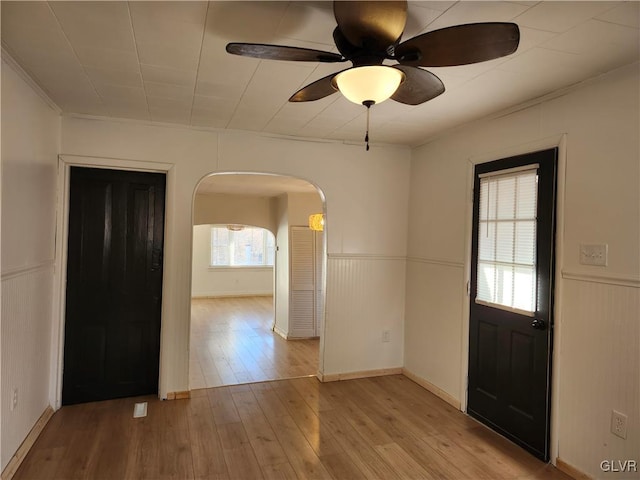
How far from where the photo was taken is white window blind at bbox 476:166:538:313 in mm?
2854

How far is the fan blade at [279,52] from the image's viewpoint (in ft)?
→ 5.02

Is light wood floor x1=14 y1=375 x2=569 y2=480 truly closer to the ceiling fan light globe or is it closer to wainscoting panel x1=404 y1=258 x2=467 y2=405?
wainscoting panel x1=404 y1=258 x2=467 y2=405

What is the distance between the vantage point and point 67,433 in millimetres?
2902

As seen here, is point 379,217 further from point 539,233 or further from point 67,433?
point 67,433

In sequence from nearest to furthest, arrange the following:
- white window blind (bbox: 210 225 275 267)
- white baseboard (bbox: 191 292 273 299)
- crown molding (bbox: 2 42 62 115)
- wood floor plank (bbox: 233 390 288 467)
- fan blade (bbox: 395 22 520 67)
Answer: fan blade (bbox: 395 22 520 67) → crown molding (bbox: 2 42 62 115) → wood floor plank (bbox: 233 390 288 467) → white baseboard (bbox: 191 292 273 299) → white window blind (bbox: 210 225 275 267)

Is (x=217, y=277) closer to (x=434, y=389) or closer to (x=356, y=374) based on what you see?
A: (x=356, y=374)

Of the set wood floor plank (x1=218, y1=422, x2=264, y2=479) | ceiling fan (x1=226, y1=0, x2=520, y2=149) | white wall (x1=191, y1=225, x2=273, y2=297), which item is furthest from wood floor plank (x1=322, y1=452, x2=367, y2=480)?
white wall (x1=191, y1=225, x2=273, y2=297)

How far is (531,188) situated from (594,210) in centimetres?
50

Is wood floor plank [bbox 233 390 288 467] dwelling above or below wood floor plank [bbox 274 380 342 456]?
below

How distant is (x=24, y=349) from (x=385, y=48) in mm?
2834

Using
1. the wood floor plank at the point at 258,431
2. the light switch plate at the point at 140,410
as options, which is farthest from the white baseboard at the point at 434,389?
the light switch plate at the point at 140,410

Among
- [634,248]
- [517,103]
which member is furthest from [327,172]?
[634,248]

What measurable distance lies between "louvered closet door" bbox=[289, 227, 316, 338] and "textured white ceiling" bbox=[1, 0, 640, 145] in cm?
327

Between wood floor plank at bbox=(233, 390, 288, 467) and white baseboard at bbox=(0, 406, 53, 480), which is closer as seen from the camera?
white baseboard at bbox=(0, 406, 53, 480)
